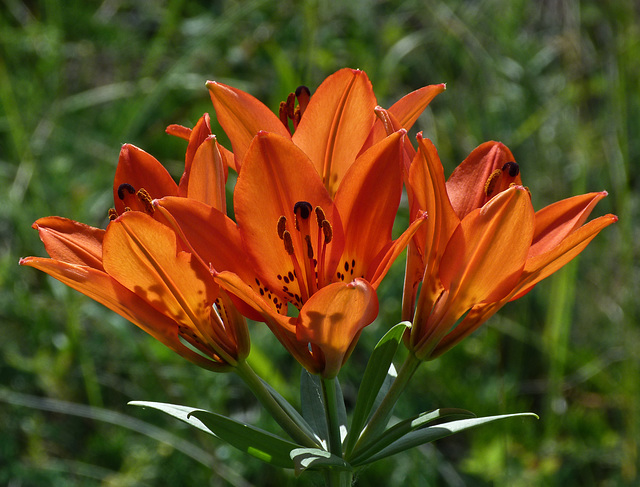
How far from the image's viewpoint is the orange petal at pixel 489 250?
28.5 inches

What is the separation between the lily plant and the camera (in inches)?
27.8

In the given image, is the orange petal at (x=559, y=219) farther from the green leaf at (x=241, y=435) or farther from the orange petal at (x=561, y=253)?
the green leaf at (x=241, y=435)

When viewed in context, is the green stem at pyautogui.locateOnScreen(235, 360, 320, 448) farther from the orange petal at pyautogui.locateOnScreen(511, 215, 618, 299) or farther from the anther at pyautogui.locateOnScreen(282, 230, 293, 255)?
the orange petal at pyautogui.locateOnScreen(511, 215, 618, 299)

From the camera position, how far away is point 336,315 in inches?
27.0

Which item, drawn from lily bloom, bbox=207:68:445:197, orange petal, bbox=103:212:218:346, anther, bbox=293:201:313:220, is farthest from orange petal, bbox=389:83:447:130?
orange petal, bbox=103:212:218:346

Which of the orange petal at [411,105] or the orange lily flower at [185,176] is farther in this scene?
the orange petal at [411,105]

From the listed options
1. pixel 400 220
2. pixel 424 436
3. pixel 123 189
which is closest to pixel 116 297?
pixel 123 189

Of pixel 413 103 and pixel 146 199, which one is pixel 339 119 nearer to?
pixel 413 103

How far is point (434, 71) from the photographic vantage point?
286 centimetres

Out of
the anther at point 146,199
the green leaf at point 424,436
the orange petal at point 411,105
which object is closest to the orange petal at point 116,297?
the anther at point 146,199

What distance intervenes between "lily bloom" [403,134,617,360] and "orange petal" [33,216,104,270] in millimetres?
371

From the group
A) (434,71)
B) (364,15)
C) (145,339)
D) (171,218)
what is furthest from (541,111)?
(171,218)

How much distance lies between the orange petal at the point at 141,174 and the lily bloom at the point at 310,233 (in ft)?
0.45

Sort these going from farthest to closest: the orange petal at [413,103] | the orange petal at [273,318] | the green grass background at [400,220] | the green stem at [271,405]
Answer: the green grass background at [400,220], the orange petal at [413,103], the green stem at [271,405], the orange petal at [273,318]
